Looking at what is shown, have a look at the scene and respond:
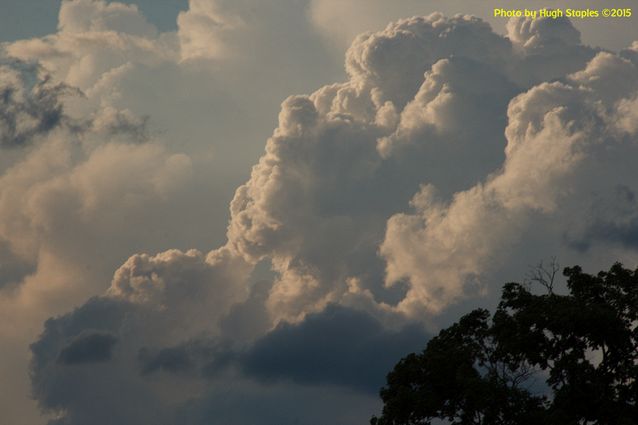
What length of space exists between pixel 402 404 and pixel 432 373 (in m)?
2.64

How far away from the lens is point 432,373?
65.2 metres

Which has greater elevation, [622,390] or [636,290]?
[636,290]

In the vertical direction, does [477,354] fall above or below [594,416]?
above

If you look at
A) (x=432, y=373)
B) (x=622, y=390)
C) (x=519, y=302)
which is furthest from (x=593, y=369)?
(x=432, y=373)

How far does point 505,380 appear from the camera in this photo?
63.0 m

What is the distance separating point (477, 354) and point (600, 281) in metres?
9.23

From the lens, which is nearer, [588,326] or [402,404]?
[588,326]

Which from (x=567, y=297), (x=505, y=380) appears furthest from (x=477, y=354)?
(x=567, y=297)

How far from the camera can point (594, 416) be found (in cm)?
5753

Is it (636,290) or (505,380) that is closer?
(636,290)

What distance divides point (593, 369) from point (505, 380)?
19.8 ft

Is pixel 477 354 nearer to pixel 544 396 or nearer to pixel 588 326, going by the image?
pixel 544 396

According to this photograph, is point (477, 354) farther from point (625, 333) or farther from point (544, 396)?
point (625, 333)

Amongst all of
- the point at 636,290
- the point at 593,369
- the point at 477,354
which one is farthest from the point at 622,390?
the point at 477,354
